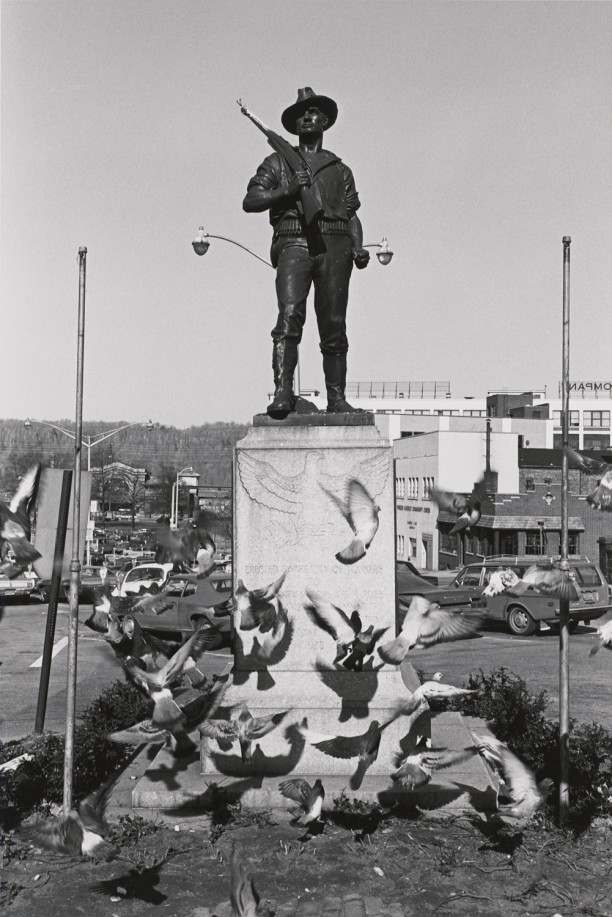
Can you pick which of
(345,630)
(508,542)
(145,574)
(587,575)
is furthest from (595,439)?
(345,630)

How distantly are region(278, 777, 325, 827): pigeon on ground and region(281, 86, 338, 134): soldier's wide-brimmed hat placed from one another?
5642 millimetres

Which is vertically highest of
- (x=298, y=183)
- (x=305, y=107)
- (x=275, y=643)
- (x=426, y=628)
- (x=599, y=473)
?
(x=305, y=107)

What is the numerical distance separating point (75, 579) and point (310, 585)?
207 centimetres

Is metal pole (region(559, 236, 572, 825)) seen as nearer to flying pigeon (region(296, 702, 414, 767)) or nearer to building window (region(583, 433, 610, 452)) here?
flying pigeon (region(296, 702, 414, 767))

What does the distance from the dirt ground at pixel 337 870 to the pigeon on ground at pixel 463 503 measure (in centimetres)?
262

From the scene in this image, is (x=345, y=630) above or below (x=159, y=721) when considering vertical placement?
above

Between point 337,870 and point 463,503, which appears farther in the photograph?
point 463,503

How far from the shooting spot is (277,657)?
7.08 metres

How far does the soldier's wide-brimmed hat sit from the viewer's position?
7.76 metres

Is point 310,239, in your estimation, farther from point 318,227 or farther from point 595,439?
point 595,439

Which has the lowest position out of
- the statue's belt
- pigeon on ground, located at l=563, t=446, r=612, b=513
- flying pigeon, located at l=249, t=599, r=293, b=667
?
flying pigeon, located at l=249, t=599, r=293, b=667

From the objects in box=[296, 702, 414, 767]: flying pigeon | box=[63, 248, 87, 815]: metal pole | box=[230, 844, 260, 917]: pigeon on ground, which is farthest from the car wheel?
→ box=[230, 844, 260, 917]: pigeon on ground

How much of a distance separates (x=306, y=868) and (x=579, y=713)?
18.8 ft

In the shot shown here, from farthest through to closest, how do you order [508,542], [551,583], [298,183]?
[508,542] → [298,183] → [551,583]
